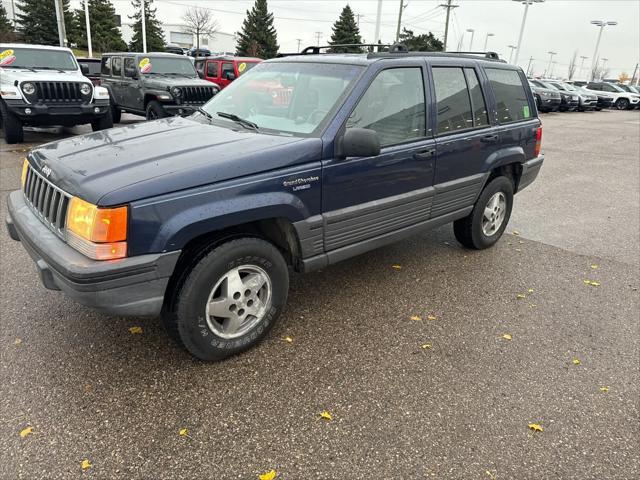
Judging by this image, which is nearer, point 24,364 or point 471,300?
point 24,364

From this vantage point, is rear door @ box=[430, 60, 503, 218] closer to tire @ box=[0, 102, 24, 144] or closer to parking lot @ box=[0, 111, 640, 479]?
parking lot @ box=[0, 111, 640, 479]

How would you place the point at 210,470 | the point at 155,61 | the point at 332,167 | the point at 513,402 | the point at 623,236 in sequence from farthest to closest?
the point at 155,61 → the point at 623,236 → the point at 332,167 → the point at 513,402 → the point at 210,470

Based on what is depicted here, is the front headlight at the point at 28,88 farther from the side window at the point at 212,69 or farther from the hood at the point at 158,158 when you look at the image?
the hood at the point at 158,158

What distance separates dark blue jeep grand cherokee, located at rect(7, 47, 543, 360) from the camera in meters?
2.55

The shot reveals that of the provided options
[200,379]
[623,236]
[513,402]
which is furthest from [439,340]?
[623,236]

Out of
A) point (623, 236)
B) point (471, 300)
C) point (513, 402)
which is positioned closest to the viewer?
point (513, 402)

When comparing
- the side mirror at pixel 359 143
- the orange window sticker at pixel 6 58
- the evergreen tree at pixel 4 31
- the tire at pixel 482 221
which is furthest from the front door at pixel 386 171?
the evergreen tree at pixel 4 31

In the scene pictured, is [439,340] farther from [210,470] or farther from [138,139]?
[138,139]

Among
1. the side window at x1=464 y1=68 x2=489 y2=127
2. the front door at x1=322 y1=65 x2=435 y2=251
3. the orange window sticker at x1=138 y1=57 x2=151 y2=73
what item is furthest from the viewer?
the orange window sticker at x1=138 y1=57 x2=151 y2=73

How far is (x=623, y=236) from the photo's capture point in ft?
19.8

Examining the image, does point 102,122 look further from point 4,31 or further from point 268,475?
point 4,31

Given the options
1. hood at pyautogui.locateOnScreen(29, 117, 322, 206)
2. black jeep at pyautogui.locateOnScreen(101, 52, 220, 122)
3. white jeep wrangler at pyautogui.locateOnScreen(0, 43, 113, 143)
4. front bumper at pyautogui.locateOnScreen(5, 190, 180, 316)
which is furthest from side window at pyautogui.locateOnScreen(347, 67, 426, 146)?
white jeep wrangler at pyautogui.locateOnScreen(0, 43, 113, 143)

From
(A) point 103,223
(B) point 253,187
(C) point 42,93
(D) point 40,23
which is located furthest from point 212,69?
(D) point 40,23

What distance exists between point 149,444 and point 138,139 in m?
1.93
